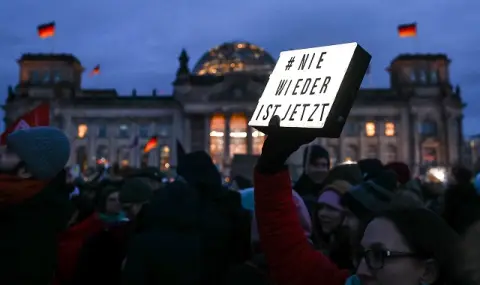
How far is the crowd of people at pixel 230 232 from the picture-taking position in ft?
8.07

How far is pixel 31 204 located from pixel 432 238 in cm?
232

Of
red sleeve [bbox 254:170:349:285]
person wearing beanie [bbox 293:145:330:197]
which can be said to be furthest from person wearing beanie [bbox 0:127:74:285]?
person wearing beanie [bbox 293:145:330:197]

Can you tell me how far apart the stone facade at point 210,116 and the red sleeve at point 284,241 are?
193 feet

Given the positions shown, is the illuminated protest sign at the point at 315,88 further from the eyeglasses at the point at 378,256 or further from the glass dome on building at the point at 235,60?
the glass dome on building at the point at 235,60

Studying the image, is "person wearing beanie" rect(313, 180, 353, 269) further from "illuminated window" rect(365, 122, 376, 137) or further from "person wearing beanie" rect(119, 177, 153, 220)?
"illuminated window" rect(365, 122, 376, 137)

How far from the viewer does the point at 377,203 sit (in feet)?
14.7

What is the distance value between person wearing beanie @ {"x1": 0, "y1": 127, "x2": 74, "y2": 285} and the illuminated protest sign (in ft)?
4.94

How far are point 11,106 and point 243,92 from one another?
2918cm

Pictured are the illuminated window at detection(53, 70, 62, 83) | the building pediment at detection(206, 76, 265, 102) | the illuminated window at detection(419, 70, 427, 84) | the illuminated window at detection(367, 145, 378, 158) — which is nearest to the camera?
the building pediment at detection(206, 76, 265, 102)

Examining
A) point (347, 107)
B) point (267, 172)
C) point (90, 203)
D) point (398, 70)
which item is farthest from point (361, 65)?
point (398, 70)

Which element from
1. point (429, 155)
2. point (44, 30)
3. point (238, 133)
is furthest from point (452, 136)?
point (44, 30)

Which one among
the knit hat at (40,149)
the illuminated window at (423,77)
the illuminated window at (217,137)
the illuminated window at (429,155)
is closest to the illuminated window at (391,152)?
the illuminated window at (429,155)

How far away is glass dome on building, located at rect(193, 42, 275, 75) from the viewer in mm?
69125

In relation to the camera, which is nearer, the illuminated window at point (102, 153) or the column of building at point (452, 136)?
the illuminated window at point (102, 153)
